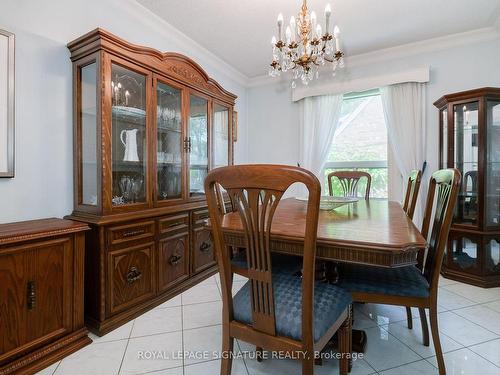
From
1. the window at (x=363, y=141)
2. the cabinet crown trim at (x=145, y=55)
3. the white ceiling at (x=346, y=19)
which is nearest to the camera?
the cabinet crown trim at (x=145, y=55)

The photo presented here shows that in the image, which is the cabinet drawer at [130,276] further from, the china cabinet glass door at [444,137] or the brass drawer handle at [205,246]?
the china cabinet glass door at [444,137]

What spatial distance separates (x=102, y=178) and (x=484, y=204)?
3.25m

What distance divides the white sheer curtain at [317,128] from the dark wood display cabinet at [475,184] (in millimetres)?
1180

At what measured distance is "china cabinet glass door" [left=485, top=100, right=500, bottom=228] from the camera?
8.31 feet

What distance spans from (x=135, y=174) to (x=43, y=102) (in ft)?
2.37

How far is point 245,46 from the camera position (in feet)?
10.1

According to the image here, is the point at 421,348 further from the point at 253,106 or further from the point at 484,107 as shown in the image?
the point at 253,106

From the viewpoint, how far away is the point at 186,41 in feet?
9.59

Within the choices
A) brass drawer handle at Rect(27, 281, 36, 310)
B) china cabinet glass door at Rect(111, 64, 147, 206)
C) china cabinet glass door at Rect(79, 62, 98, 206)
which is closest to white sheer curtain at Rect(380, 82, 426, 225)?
china cabinet glass door at Rect(111, 64, 147, 206)

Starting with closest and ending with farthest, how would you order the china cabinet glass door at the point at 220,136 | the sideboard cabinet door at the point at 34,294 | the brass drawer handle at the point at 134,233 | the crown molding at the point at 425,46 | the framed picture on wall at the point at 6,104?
the sideboard cabinet door at the point at 34,294 < the framed picture on wall at the point at 6,104 < the brass drawer handle at the point at 134,233 < the crown molding at the point at 425,46 < the china cabinet glass door at the point at 220,136

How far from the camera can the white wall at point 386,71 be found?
281cm

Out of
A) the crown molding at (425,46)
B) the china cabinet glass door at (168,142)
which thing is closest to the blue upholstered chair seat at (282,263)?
the china cabinet glass door at (168,142)

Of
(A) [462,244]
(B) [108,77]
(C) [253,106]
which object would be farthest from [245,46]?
(A) [462,244]

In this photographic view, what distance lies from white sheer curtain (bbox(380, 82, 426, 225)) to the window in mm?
155
